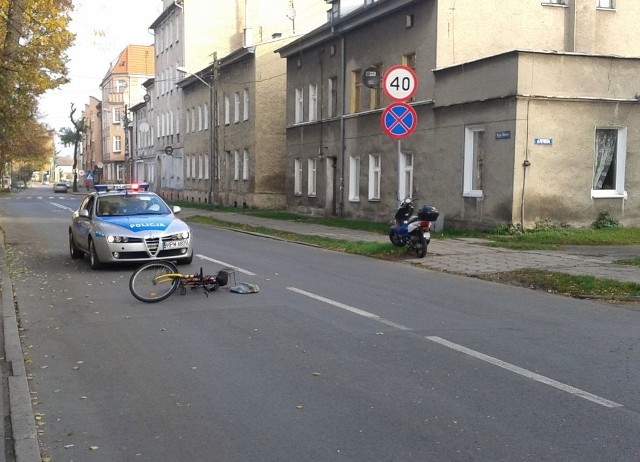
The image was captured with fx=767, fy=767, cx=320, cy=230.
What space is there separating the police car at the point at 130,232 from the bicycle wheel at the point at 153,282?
3.28 meters

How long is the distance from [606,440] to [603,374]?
5.70 feet

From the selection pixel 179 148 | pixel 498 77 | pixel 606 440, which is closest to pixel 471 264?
pixel 498 77

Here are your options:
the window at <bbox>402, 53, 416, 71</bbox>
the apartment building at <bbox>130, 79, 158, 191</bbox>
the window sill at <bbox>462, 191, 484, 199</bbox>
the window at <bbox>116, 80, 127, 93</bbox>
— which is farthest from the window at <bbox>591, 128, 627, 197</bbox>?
the window at <bbox>116, 80, 127, 93</bbox>

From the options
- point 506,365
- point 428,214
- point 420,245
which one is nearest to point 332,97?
point 420,245

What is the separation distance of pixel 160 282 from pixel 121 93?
8508cm

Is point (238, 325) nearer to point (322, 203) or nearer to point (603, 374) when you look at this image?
point (603, 374)

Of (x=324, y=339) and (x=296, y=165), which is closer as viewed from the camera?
(x=324, y=339)

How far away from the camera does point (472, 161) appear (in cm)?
2167

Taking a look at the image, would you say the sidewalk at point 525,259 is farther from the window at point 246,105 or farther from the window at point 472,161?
the window at point 246,105

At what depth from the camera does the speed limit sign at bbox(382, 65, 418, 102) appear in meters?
16.2

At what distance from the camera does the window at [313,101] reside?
3333 cm

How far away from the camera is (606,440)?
484cm

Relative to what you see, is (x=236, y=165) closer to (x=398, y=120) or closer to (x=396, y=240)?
(x=396, y=240)

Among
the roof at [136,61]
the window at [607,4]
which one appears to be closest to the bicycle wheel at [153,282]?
the window at [607,4]
